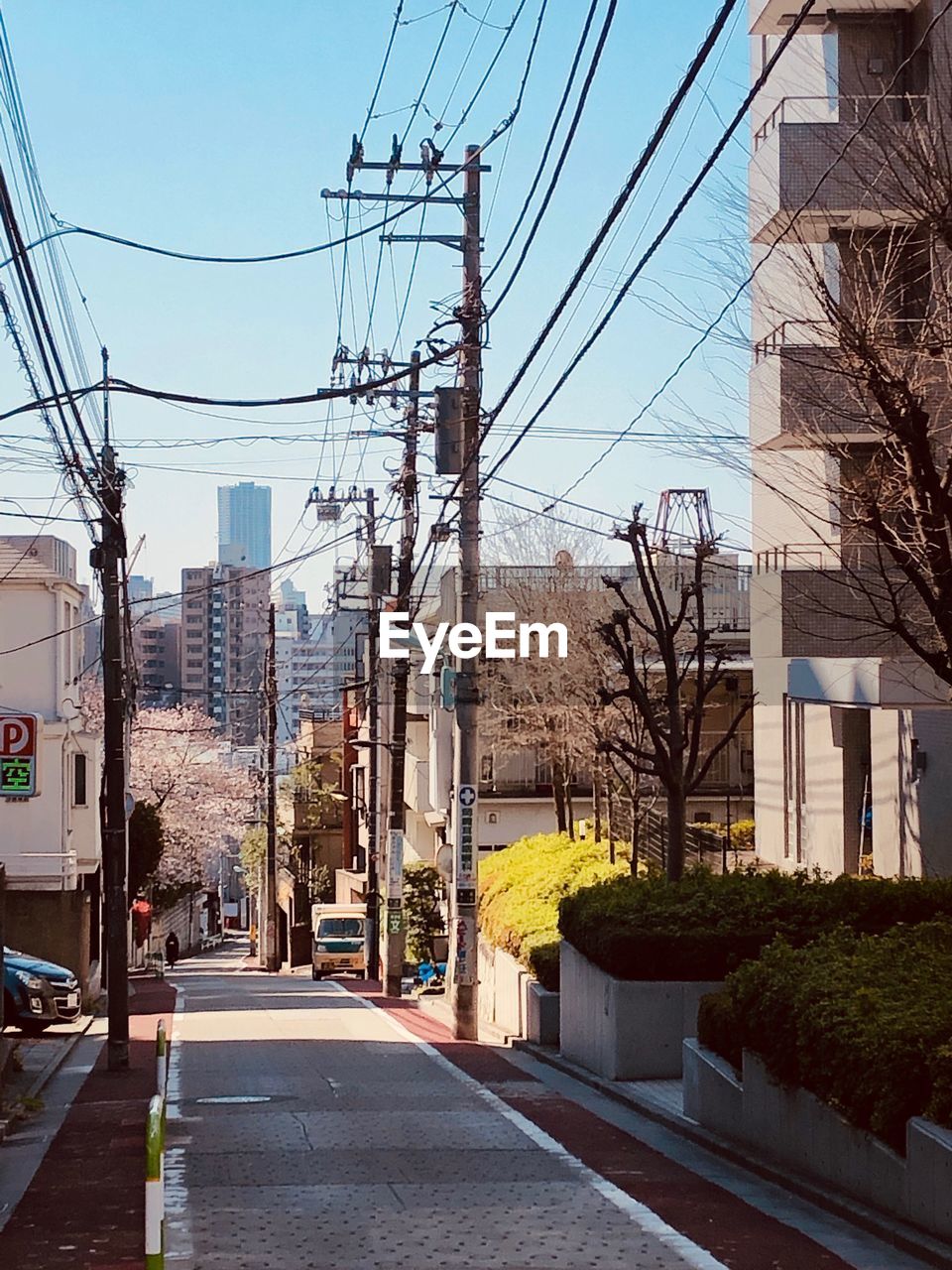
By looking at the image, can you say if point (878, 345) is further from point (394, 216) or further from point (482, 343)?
point (482, 343)

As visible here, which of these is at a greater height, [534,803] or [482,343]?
[482,343]

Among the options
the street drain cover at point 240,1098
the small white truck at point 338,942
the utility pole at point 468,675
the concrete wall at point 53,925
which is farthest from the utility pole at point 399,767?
the street drain cover at point 240,1098

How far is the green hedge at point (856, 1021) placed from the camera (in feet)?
30.5

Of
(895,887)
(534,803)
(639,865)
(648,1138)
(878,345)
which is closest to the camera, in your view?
(878,345)

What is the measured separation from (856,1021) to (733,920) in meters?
6.46

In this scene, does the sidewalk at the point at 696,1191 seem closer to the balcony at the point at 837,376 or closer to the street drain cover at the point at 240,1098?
the street drain cover at the point at 240,1098

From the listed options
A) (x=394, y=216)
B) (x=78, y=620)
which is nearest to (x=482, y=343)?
(x=394, y=216)

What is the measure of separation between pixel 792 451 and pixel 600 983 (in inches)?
360

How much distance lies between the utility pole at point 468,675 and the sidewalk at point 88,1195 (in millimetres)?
6723

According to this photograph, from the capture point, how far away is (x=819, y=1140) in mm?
10648

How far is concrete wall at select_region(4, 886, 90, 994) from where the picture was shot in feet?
105

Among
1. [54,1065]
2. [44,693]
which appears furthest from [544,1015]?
[44,693]

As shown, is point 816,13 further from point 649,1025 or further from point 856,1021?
point 856,1021

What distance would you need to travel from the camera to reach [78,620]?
42.5 metres
